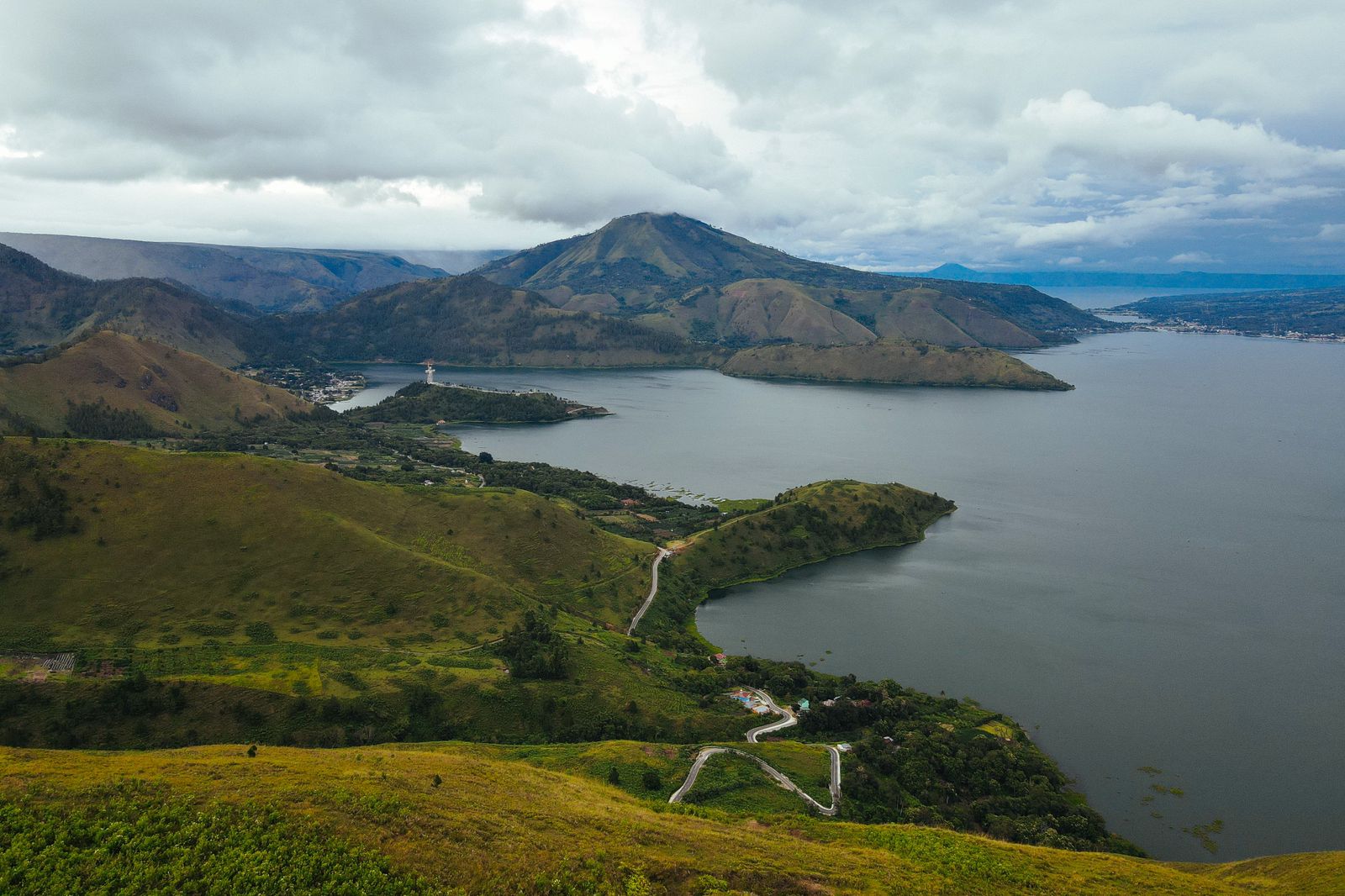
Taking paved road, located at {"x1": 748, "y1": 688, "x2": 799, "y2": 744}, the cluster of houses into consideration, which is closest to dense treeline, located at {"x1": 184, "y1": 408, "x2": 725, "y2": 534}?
the cluster of houses

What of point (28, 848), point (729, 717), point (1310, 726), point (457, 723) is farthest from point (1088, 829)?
point (28, 848)

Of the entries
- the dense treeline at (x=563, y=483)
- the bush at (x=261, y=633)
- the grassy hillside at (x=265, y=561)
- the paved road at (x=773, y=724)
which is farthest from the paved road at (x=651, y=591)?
the bush at (x=261, y=633)

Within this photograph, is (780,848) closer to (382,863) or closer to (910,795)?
(382,863)

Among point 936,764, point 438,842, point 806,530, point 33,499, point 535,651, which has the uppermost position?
point 33,499

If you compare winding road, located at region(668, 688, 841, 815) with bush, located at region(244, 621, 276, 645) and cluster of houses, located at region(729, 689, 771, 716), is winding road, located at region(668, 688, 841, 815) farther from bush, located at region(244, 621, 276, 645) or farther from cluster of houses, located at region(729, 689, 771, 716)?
bush, located at region(244, 621, 276, 645)

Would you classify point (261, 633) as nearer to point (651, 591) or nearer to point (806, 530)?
point (651, 591)

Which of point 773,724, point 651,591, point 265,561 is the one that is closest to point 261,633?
point 265,561
